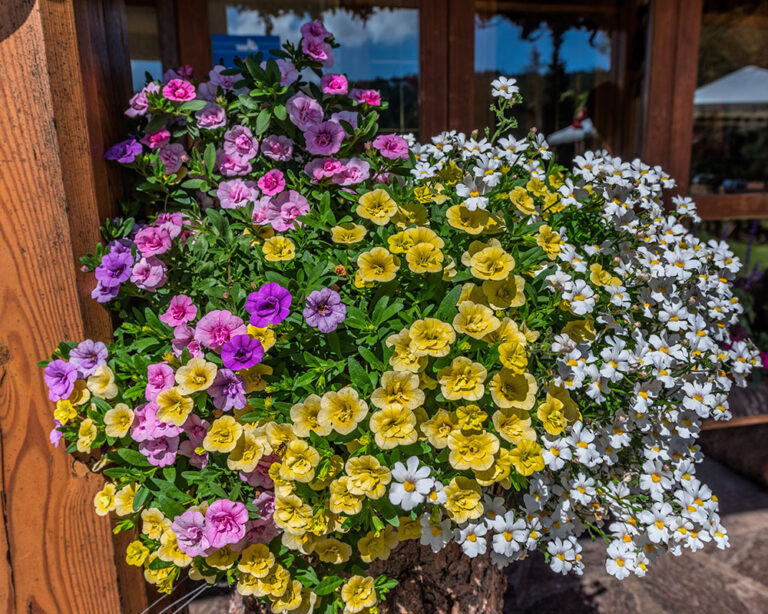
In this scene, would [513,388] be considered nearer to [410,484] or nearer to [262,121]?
[410,484]

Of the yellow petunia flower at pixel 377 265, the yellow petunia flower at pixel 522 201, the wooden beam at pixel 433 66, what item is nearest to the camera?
the yellow petunia flower at pixel 377 265

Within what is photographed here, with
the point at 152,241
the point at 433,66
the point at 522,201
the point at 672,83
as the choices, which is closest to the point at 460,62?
the point at 433,66

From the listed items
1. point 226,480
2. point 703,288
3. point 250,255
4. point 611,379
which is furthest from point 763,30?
point 226,480

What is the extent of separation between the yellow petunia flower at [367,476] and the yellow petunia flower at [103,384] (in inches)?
19.2

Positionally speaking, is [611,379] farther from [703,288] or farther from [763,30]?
[763,30]

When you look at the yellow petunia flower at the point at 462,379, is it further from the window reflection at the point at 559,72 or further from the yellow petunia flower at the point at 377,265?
the window reflection at the point at 559,72

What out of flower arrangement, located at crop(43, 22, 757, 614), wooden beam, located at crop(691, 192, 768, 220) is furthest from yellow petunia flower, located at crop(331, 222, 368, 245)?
wooden beam, located at crop(691, 192, 768, 220)

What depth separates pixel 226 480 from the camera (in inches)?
43.8

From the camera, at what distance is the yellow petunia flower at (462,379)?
3.25ft

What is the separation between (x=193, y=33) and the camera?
2.57 meters

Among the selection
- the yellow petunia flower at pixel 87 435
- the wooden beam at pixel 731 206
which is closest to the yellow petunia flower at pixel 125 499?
the yellow petunia flower at pixel 87 435

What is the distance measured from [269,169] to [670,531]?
1.22 meters

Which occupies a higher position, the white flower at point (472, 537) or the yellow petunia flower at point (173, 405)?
the yellow petunia flower at point (173, 405)

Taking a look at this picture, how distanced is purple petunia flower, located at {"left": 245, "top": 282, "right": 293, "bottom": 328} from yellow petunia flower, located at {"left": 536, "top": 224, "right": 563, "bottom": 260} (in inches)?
20.9
